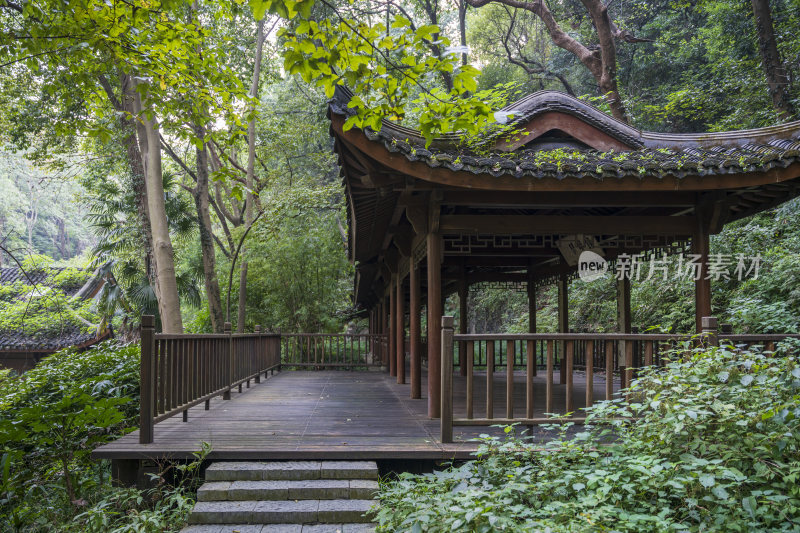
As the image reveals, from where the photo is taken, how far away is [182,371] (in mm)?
5086

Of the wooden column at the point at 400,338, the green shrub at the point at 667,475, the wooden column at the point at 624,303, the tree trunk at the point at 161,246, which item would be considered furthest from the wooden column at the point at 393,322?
the green shrub at the point at 667,475

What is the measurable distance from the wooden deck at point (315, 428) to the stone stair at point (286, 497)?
16 cm

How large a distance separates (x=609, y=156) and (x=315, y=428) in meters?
4.28

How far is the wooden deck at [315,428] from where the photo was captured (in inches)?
163

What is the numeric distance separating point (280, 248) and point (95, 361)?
24.2 feet

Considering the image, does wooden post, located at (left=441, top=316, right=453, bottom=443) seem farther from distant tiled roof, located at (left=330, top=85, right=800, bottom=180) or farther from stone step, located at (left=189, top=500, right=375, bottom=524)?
distant tiled roof, located at (left=330, top=85, right=800, bottom=180)

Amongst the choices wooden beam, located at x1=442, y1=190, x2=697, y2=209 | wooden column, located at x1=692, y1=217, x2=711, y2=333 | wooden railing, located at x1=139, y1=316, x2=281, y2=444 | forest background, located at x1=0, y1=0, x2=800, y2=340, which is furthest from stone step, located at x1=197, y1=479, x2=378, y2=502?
wooden column, located at x1=692, y1=217, x2=711, y2=333

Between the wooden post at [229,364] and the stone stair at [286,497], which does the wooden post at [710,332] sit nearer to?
the stone stair at [286,497]

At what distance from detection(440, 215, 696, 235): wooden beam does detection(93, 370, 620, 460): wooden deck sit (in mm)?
2042

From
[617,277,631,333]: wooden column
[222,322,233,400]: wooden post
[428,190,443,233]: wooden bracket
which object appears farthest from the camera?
[617,277,631,333]: wooden column

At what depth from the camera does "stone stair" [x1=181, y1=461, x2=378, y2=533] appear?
3467mm

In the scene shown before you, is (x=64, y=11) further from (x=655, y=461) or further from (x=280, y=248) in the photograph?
(x=280, y=248)

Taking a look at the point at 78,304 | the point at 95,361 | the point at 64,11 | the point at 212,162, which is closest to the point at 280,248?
the point at 212,162

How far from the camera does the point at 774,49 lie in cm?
1061
